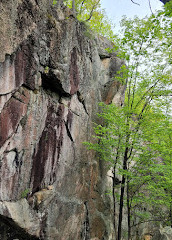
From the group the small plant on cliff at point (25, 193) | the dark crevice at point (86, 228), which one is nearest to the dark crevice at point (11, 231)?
the small plant on cliff at point (25, 193)

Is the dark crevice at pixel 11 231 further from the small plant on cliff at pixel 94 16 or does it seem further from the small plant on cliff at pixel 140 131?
the small plant on cliff at pixel 94 16

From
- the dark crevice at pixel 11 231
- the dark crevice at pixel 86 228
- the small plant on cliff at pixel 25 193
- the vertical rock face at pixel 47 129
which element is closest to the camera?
the dark crevice at pixel 11 231

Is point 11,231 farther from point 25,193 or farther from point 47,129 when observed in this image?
point 47,129

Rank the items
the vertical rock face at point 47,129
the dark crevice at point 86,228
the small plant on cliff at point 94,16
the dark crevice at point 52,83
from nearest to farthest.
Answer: the vertical rock face at point 47,129 → the dark crevice at point 52,83 → the dark crevice at point 86,228 → the small plant on cliff at point 94,16

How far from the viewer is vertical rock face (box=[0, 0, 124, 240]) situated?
6.71 metres

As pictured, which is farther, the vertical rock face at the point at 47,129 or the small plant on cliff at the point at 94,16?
the small plant on cliff at the point at 94,16

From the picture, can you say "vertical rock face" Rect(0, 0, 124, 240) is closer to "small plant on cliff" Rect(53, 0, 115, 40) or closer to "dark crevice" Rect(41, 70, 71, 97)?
"dark crevice" Rect(41, 70, 71, 97)

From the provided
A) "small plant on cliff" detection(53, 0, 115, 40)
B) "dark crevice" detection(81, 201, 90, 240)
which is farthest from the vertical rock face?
"small plant on cliff" detection(53, 0, 115, 40)

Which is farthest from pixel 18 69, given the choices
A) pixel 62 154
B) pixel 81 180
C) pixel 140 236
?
pixel 140 236

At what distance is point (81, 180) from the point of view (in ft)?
32.3

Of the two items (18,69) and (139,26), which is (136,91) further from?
(18,69)

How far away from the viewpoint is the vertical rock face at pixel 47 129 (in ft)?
22.0

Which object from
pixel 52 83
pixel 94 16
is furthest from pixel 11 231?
pixel 94 16

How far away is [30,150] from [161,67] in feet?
26.5
